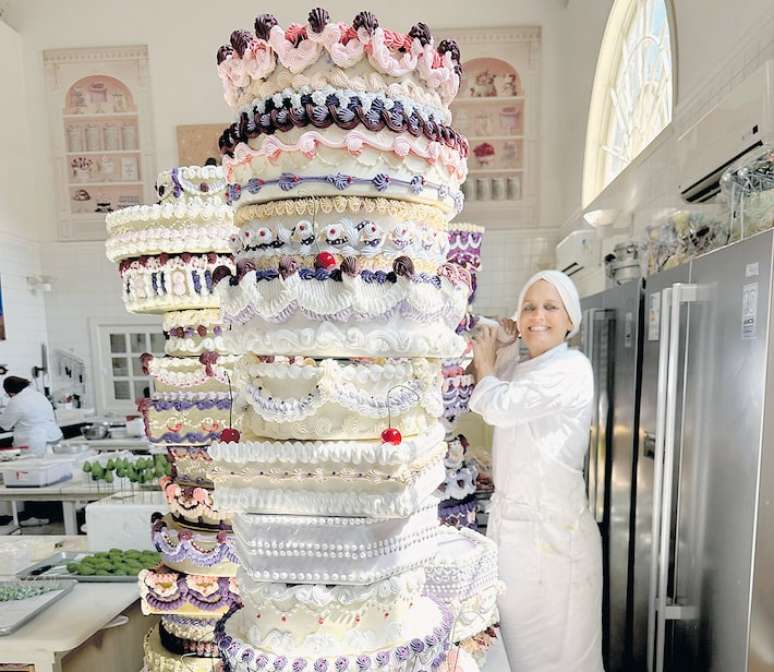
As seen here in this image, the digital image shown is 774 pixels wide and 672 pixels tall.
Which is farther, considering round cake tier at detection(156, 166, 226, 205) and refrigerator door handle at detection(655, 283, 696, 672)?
refrigerator door handle at detection(655, 283, 696, 672)

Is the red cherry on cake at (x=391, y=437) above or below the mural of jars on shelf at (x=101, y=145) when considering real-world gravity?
below

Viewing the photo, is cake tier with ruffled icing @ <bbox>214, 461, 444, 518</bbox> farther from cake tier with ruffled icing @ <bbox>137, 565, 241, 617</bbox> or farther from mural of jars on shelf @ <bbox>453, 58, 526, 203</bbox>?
mural of jars on shelf @ <bbox>453, 58, 526, 203</bbox>

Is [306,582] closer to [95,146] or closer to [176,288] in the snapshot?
[176,288]

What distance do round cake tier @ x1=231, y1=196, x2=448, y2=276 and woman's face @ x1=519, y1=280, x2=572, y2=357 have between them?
1021 millimetres

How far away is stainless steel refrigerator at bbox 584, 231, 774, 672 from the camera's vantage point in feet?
3.92

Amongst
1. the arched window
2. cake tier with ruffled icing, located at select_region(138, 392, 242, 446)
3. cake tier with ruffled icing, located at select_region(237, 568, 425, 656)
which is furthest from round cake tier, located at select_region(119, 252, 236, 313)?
the arched window

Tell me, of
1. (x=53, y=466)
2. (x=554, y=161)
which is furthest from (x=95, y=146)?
(x=554, y=161)

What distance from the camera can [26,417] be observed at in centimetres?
455

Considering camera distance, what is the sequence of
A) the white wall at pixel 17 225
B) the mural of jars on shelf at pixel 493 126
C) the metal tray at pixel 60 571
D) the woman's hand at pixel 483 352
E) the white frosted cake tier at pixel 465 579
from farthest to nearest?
the white wall at pixel 17 225, the mural of jars on shelf at pixel 493 126, the metal tray at pixel 60 571, the woman's hand at pixel 483 352, the white frosted cake tier at pixel 465 579

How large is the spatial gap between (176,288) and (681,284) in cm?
147

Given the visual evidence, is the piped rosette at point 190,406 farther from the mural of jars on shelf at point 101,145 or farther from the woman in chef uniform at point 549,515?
the mural of jars on shelf at point 101,145

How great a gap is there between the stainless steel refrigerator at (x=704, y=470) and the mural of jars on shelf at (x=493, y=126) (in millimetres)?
3422

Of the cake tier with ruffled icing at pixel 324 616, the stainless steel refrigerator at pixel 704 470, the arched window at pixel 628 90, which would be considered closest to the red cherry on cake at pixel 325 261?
the cake tier with ruffled icing at pixel 324 616

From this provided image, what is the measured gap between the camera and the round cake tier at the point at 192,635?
4.97ft
